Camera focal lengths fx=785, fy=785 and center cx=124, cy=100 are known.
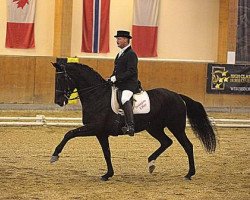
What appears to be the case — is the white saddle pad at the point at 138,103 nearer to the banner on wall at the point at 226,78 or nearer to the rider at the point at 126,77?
the rider at the point at 126,77

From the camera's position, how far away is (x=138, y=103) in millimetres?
12547

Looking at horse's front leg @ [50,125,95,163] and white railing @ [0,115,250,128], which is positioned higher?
horse's front leg @ [50,125,95,163]

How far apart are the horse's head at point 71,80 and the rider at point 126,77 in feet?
1.09

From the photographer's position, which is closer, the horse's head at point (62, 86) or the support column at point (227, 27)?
the horse's head at point (62, 86)

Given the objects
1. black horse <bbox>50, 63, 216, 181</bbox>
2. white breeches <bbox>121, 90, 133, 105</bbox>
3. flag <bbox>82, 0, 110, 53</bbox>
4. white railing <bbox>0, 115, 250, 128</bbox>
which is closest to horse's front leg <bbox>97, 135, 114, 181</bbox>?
black horse <bbox>50, 63, 216, 181</bbox>

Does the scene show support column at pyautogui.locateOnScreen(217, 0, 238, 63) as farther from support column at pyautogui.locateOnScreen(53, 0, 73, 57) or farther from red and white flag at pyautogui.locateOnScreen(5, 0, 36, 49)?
red and white flag at pyautogui.locateOnScreen(5, 0, 36, 49)

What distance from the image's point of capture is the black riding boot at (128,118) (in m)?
12.3

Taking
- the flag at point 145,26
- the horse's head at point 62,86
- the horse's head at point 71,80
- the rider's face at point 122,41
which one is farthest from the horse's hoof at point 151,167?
the flag at point 145,26

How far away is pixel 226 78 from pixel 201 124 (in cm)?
1510

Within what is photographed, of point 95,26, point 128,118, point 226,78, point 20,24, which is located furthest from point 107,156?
point 95,26

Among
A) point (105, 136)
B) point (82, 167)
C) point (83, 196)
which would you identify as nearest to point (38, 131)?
point (82, 167)

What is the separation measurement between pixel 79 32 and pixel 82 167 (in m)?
16.6

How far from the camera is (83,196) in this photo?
34.7 feet

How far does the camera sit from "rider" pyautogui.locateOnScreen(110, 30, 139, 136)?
40.1ft
